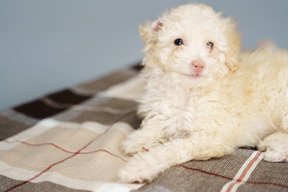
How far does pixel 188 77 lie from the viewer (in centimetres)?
135

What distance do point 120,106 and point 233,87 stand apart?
1.00 metres

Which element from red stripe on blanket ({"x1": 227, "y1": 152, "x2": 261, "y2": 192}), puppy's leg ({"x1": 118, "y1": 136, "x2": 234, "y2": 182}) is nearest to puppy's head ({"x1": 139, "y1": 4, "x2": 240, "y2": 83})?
puppy's leg ({"x1": 118, "y1": 136, "x2": 234, "y2": 182})

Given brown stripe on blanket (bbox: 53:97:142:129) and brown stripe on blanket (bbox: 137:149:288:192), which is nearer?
brown stripe on blanket (bbox: 137:149:288:192)

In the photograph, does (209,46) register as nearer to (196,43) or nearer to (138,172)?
(196,43)

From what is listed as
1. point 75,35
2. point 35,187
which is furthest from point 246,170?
point 75,35

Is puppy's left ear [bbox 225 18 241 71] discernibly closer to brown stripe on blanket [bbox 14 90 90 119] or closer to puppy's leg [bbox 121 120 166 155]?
puppy's leg [bbox 121 120 166 155]

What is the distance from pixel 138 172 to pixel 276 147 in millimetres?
621

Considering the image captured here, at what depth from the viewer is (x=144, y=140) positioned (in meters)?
1.47

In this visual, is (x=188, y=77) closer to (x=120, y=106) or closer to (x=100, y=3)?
(x=120, y=106)

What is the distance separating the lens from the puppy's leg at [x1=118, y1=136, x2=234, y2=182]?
3.87 ft

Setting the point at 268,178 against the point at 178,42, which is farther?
the point at 178,42

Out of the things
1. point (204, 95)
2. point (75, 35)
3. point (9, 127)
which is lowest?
point (9, 127)

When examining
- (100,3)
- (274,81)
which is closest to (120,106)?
(274,81)

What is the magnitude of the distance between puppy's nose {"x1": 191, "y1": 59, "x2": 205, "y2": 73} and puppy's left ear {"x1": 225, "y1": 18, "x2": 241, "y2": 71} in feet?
0.59
